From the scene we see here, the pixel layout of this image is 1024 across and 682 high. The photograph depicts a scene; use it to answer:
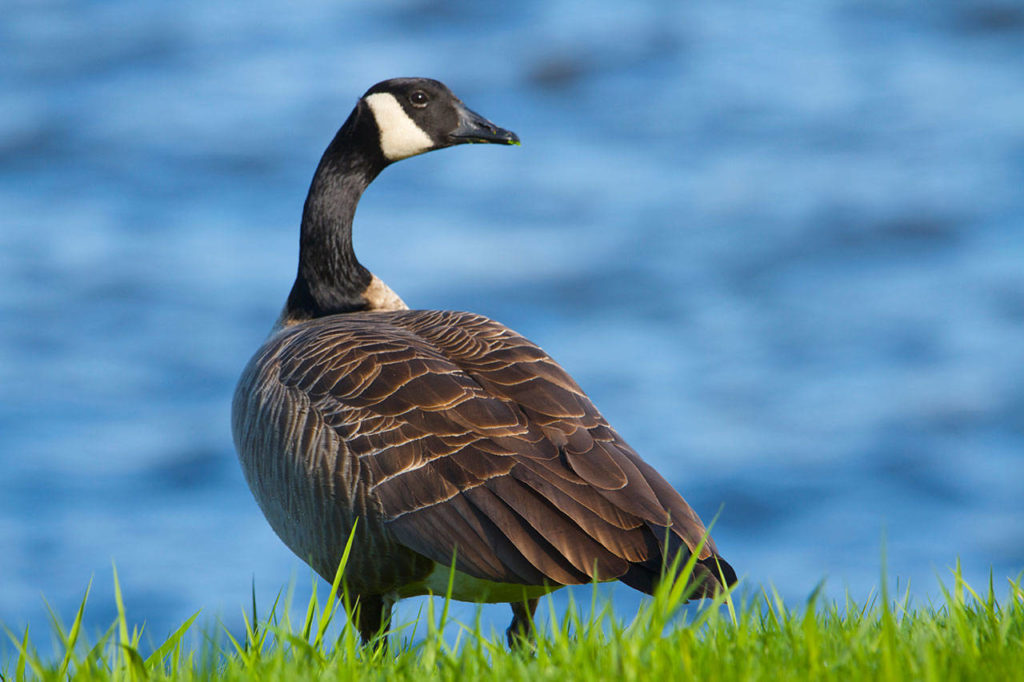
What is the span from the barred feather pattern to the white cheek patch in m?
1.66

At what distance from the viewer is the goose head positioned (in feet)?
20.9

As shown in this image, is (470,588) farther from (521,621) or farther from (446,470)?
(446,470)

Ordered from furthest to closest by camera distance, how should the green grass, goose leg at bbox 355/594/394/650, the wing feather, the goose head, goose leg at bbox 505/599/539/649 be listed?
the goose head
goose leg at bbox 355/594/394/650
goose leg at bbox 505/599/539/649
the wing feather
the green grass

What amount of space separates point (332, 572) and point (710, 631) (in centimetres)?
193

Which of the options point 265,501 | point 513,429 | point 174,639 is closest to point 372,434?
point 513,429

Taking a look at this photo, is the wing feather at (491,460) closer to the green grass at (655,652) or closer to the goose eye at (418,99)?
the green grass at (655,652)

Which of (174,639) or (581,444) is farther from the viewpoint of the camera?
(581,444)

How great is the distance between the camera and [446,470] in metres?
4.04

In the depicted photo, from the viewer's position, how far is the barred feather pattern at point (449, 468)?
3.82 meters

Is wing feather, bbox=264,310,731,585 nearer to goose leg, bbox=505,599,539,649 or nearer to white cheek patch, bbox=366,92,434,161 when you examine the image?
goose leg, bbox=505,599,539,649

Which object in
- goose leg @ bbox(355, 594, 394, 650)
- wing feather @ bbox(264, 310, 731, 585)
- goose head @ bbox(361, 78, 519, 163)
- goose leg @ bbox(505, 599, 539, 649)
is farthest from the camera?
goose head @ bbox(361, 78, 519, 163)

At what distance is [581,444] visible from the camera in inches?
165

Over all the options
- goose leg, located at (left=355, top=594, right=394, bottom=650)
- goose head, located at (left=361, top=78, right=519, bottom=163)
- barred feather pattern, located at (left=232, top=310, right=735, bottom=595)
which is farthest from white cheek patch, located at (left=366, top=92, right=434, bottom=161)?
goose leg, located at (left=355, top=594, right=394, bottom=650)

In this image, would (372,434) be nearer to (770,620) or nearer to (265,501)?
(265,501)
